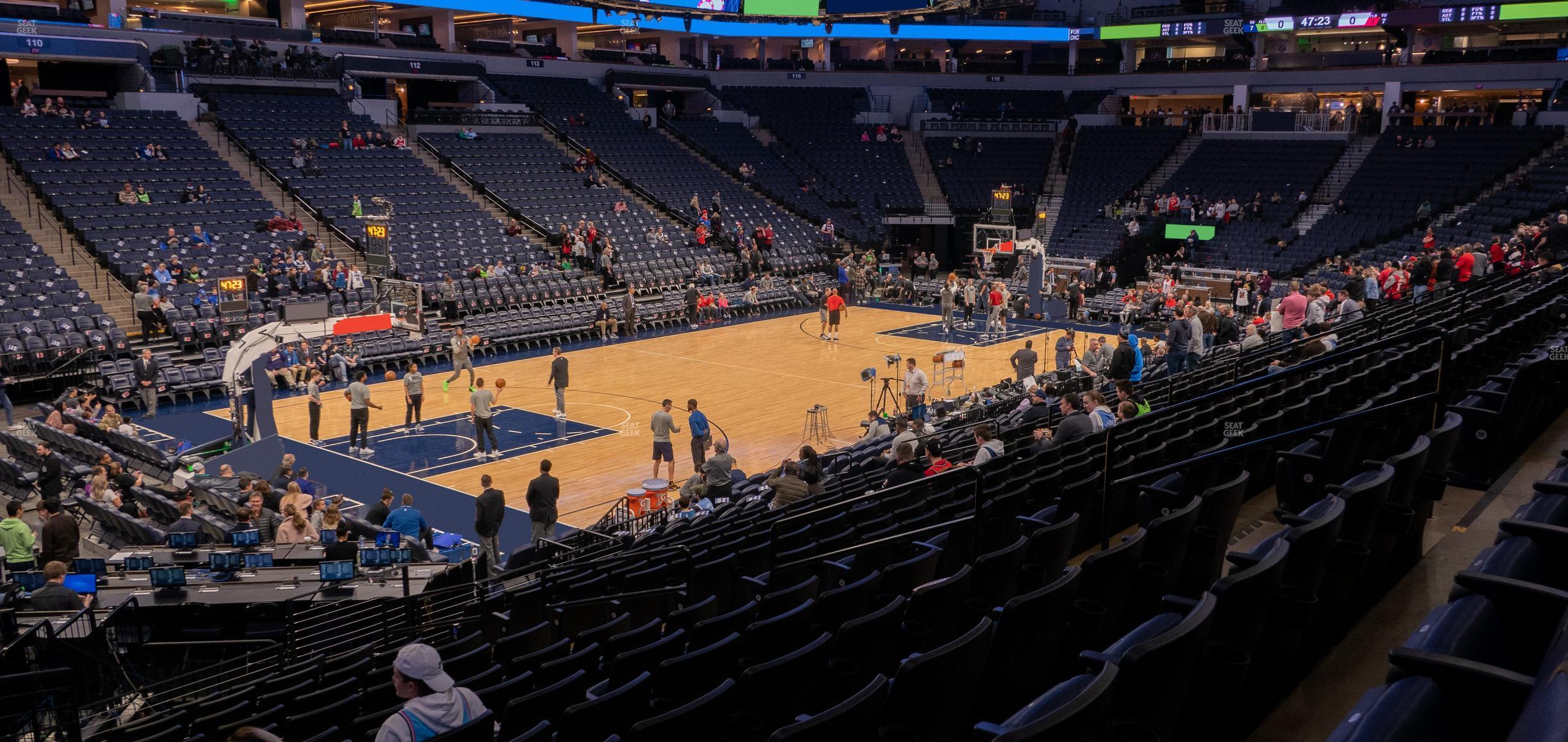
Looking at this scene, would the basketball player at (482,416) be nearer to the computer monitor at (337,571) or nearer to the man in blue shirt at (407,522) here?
the man in blue shirt at (407,522)

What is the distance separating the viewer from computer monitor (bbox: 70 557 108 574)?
37.1ft

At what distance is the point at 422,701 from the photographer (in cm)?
460

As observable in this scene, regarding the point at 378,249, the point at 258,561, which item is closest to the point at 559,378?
the point at 378,249

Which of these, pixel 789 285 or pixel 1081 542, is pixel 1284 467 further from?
pixel 789 285

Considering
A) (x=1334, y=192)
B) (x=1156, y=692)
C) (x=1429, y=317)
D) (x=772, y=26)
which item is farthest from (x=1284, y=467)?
(x=772, y=26)

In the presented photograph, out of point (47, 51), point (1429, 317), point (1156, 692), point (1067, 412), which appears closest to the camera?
point (1156, 692)

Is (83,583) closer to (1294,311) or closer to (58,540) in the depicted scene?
(58,540)

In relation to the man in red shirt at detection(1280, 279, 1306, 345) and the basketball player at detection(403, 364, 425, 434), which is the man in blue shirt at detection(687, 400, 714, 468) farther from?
the man in red shirt at detection(1280, 279, 1306, 345)

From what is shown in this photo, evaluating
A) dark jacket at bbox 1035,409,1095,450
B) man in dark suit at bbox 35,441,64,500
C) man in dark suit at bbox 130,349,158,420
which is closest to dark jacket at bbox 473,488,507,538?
man in dark suit at bbox 35,441,64,500

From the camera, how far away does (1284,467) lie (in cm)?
606

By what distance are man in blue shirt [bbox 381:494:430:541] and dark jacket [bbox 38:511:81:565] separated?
3055 mm

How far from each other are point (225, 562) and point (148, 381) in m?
12.0

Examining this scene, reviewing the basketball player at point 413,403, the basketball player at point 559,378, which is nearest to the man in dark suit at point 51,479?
the basketball player at point 413,403

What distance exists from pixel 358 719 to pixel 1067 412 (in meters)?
7.06
